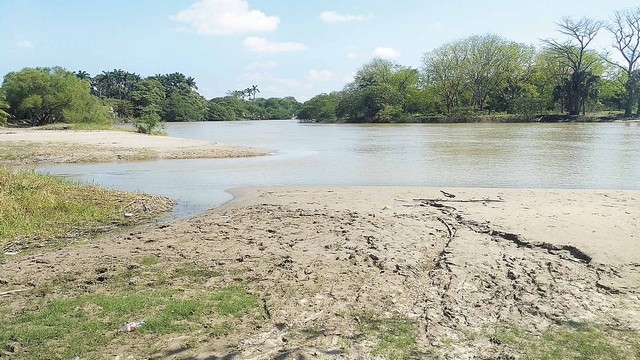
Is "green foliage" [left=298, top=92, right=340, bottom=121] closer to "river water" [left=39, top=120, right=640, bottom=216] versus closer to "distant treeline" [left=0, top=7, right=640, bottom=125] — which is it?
"distant treeline" [left=0, top=7, right=640, bottom=125]

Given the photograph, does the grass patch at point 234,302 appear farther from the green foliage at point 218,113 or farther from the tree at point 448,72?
the green foliage at point 218,113

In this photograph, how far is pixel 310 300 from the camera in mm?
5207

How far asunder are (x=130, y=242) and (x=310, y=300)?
3876 millimetres

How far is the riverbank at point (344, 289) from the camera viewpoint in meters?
4.19

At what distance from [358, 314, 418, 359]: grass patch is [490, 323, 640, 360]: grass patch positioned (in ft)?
2.39

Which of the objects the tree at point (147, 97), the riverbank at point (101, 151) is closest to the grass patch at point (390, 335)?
the riverbank at point (101, 151)

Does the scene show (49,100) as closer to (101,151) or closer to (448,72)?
(101,151)

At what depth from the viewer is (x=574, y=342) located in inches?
164

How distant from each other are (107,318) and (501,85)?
88.6 metres

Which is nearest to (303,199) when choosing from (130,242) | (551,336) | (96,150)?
(130,242)

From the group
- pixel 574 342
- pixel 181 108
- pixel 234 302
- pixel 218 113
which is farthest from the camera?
pixel 218 113

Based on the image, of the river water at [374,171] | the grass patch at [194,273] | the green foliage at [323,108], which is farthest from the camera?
the green foliage at [323,108]

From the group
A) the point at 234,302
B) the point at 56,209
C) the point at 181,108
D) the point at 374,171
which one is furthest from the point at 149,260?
the point at 181,108

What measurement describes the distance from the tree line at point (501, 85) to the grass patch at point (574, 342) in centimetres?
7441
